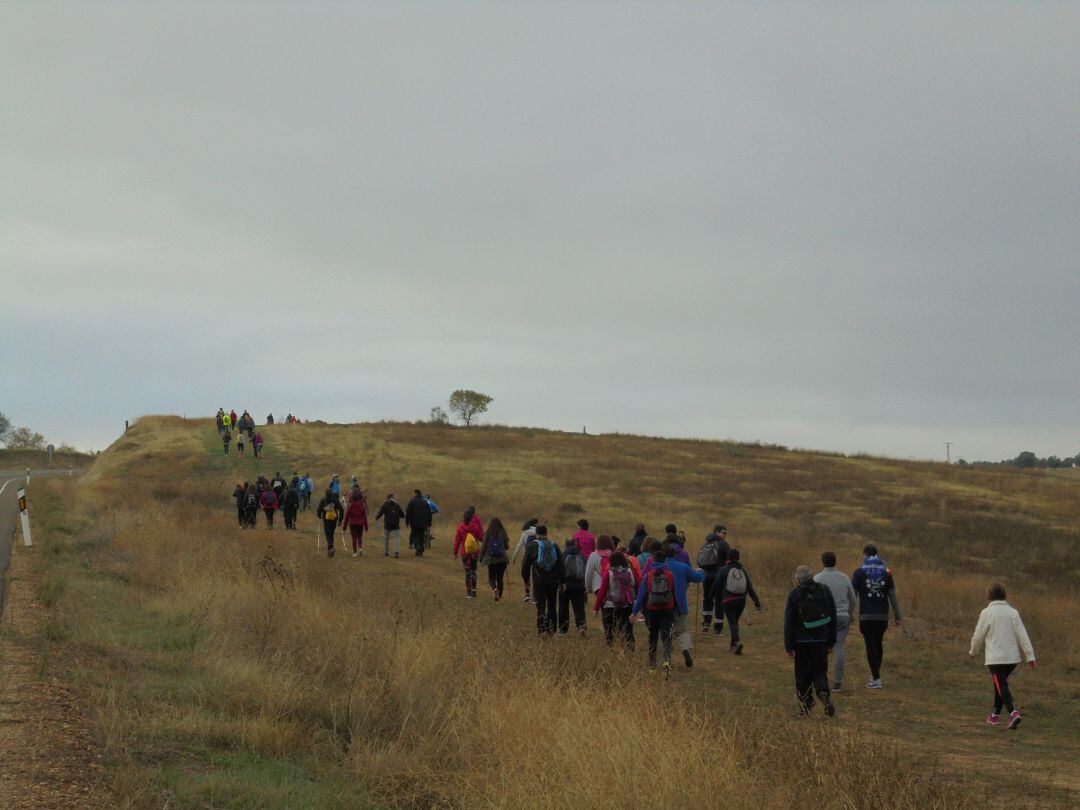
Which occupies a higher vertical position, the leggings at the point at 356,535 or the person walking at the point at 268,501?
the person walking at the point at 268,501

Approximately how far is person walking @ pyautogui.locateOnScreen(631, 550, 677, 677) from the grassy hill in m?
0.65

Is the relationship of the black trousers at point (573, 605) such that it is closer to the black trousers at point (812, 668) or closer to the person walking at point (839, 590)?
the person walking at point (839, 590)

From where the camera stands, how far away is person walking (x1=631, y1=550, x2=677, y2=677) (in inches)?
516

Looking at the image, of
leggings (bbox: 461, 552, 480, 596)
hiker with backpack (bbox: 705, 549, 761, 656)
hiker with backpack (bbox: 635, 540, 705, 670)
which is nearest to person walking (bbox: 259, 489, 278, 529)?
leggings (bbox: 461, 552, 480, 596)

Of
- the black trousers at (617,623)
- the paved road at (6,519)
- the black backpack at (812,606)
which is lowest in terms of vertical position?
the paved road at (6,519)

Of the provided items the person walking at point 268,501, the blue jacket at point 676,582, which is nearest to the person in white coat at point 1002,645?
the blue jacket at point 676,582

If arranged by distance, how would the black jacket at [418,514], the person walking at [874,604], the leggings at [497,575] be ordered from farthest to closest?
the black jacket at [418,514] < the leggings at [497,575] < the person walking at [874,604]

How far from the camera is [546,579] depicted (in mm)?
15859

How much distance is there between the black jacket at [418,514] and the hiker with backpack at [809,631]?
1641 centimetres

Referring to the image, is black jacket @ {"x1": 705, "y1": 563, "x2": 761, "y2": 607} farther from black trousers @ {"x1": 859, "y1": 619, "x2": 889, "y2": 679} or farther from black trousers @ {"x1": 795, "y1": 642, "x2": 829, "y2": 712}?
black trousers @ {"x1": 795, "y1": 642, "x2": 829, "y2": 712}

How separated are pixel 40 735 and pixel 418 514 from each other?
61.5ft

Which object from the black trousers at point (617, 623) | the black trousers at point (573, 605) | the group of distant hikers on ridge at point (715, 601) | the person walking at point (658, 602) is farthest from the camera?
the black trousers at point (573, 605)

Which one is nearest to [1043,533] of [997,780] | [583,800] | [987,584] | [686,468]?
[987,584]

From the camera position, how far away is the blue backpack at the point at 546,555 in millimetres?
15805
